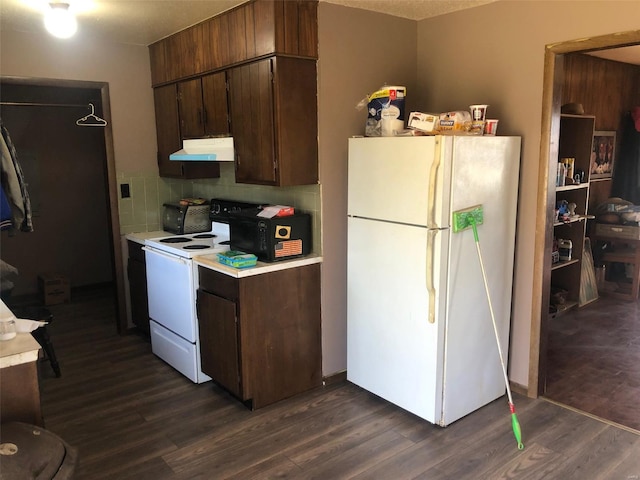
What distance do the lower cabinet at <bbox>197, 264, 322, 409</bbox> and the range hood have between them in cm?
75

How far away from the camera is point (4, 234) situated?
5.01 meters

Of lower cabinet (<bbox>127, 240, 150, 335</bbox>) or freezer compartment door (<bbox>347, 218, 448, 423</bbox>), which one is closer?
freezer compartment door (<bbox>347, 218, 448, 423</bbox>)

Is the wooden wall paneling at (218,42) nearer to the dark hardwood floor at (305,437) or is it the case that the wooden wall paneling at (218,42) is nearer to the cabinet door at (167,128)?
the cabinet door at (167,128)

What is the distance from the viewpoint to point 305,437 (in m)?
2.81

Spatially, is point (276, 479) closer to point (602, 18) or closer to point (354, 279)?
point (354, 279)

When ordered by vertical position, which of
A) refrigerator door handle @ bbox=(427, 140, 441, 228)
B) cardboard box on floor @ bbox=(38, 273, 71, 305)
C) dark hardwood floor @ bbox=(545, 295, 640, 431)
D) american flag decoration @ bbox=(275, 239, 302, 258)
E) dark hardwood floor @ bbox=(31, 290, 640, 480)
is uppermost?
refrigerator door handle @ bbox=(427, 140, 441, 228)

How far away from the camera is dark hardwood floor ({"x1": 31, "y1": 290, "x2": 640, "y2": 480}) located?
2.52 meters

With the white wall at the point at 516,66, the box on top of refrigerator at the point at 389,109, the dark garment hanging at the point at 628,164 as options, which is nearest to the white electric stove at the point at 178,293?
the box on top of refrigerator at the point at 389,109

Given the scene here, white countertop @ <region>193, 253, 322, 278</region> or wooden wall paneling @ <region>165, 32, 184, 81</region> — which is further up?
wooden wall paneling @ <region>165, 32, 184, 81</region>

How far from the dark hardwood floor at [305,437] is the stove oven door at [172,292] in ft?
1.24

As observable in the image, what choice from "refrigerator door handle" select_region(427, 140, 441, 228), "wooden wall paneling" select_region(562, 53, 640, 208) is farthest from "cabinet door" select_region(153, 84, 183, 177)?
"wooden wall paneling" select_region(562, 53, 640, 208)

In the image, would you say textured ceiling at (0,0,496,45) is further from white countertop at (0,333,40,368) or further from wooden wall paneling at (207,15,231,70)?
white countertop at (0,333,40,368)

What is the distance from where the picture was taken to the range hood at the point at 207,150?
3416 mm

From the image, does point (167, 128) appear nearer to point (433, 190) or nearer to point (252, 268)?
point (252, 268)
